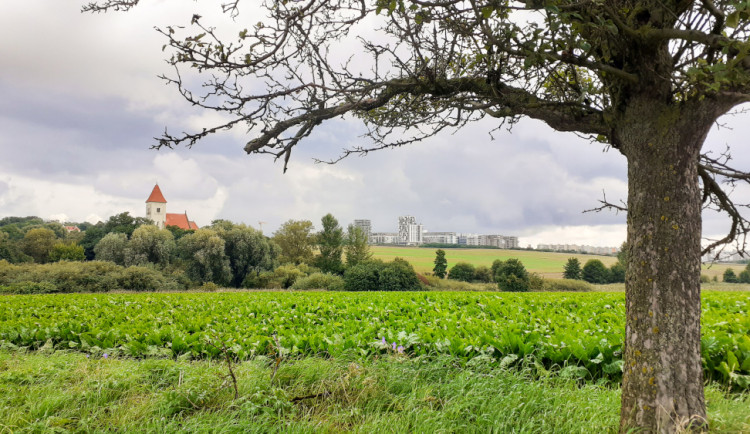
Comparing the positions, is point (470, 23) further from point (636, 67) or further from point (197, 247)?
point (197, 247)

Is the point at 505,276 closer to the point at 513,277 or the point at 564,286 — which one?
the point at 513,277

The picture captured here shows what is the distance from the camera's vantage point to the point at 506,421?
3.51m

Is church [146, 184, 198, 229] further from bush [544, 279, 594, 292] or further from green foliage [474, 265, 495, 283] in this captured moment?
bush [544, 279, 594, 292]

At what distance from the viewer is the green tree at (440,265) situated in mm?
28913

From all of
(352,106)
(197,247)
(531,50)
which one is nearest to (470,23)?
(531,50)

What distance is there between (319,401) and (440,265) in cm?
2582

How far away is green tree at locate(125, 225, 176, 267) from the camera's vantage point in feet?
96.6

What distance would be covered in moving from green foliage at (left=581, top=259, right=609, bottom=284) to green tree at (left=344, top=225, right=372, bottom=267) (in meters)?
17.2

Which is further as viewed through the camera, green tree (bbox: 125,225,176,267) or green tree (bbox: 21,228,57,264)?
green tree (bbox: 21,228,57,264)

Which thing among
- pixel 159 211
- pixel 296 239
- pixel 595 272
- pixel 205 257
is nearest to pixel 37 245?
pixel 205 257

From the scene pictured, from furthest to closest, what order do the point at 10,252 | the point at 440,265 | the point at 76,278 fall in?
the point at 10,252
the point at 440,265
the point at 76,278

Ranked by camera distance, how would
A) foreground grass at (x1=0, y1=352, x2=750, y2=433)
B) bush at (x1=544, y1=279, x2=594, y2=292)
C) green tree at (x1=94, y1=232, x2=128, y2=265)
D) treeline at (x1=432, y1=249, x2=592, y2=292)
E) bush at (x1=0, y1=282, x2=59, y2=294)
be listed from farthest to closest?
green tree at (x1=94, y1=232, x2=128, y2=265) < bush at (x1=544, y1=279, x2=594, y2=292) < treeline at (x1=432, y1=249, x2=592, y2=292) < bush at (x1=0, y1=282, x2=59, y2=294) < foreground grass at (x1=0, y1=352, x2=750, y2=433)

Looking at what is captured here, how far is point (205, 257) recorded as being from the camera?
28578 mm

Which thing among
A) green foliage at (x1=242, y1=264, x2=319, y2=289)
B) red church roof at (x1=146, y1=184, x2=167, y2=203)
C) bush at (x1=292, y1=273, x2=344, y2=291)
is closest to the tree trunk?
bush at (x1=292, y1=273, x2=344, y2=291)
